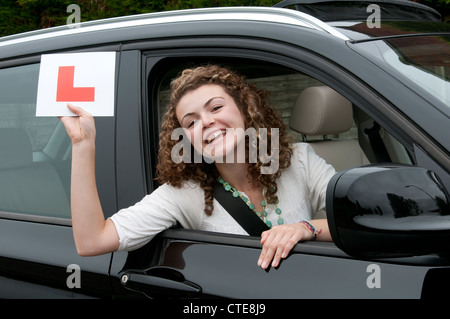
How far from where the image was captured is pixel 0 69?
6.95ft

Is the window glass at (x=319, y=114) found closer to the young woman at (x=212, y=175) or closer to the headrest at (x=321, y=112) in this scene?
the headrest at (x=321, y=112)

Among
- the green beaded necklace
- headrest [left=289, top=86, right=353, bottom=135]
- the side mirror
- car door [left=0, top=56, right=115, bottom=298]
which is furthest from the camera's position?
headrest [left=289, top=86, right=353, bottom=135]

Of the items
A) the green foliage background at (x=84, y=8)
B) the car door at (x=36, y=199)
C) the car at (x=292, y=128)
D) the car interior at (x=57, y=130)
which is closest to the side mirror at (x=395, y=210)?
the car at (x=292, y=128)

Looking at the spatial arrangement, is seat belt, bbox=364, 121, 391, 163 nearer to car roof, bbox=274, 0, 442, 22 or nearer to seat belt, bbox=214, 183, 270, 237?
car roof, bbox=274, 0, 442, 22

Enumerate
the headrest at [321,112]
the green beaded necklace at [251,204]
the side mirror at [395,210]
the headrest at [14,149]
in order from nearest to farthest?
the side mirror at [395,210], the green beaded necklace at [251,204], the headrest at [14,149], the headrest at [321,112]

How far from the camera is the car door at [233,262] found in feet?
4.28

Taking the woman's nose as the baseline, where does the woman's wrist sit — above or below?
below

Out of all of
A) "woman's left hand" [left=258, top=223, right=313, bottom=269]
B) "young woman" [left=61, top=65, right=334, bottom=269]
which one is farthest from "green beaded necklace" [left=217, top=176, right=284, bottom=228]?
"woman's left hand" [left=258, top=223, right=313, bottom=269]

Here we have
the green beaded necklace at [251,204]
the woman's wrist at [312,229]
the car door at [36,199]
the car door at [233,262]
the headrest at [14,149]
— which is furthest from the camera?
the headrest at [14,149]

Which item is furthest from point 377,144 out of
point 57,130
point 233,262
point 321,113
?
point 57,130

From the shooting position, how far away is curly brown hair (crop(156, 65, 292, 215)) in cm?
177

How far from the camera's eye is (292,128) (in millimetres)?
2428

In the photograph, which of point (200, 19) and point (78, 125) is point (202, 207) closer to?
point (78, 125)

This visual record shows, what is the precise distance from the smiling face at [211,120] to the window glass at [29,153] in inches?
17.6
